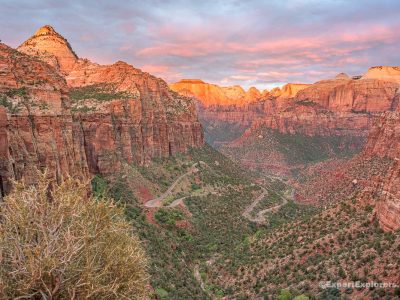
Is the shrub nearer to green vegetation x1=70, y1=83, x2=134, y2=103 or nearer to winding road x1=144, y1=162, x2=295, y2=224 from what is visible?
winding road x1=144, y1=162, x2=295, y2=224

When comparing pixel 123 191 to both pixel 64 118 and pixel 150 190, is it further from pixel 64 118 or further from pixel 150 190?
pixel 64 118

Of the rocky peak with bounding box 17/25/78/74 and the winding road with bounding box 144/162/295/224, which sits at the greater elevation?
the rocky peak with bounding box 17/25/78/74

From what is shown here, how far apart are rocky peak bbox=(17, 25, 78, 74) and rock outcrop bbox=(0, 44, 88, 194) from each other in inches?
1942

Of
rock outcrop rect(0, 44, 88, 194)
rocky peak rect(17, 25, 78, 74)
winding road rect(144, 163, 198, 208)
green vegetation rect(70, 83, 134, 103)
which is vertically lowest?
winding road rect(144, 163, 198, 208)

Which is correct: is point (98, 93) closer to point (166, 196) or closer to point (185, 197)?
point (166, 196)

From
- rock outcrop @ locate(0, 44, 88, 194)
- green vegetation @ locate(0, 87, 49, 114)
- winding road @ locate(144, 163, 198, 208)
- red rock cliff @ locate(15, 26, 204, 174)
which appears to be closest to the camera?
rock outcrop @ locate(0, 44, 88, 194)

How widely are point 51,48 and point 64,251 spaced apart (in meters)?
86.5

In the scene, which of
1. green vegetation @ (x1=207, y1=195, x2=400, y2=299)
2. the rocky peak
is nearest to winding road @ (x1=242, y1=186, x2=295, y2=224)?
green vegetation @ (x1=207, y1=195, x2=400, y2=299)

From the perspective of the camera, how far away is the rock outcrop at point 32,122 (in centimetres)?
2877

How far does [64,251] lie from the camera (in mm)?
13172

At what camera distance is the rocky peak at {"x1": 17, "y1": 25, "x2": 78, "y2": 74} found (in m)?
84.8

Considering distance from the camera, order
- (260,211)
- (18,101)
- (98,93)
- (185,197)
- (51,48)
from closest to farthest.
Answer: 1. (18,101)
2. (185,197)
3. (98,93)
4. (260,211)
5. (51,48)

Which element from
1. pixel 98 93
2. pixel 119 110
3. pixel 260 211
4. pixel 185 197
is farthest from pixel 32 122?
pixel 260 211

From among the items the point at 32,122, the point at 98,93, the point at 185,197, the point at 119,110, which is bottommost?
the point at 185,197
